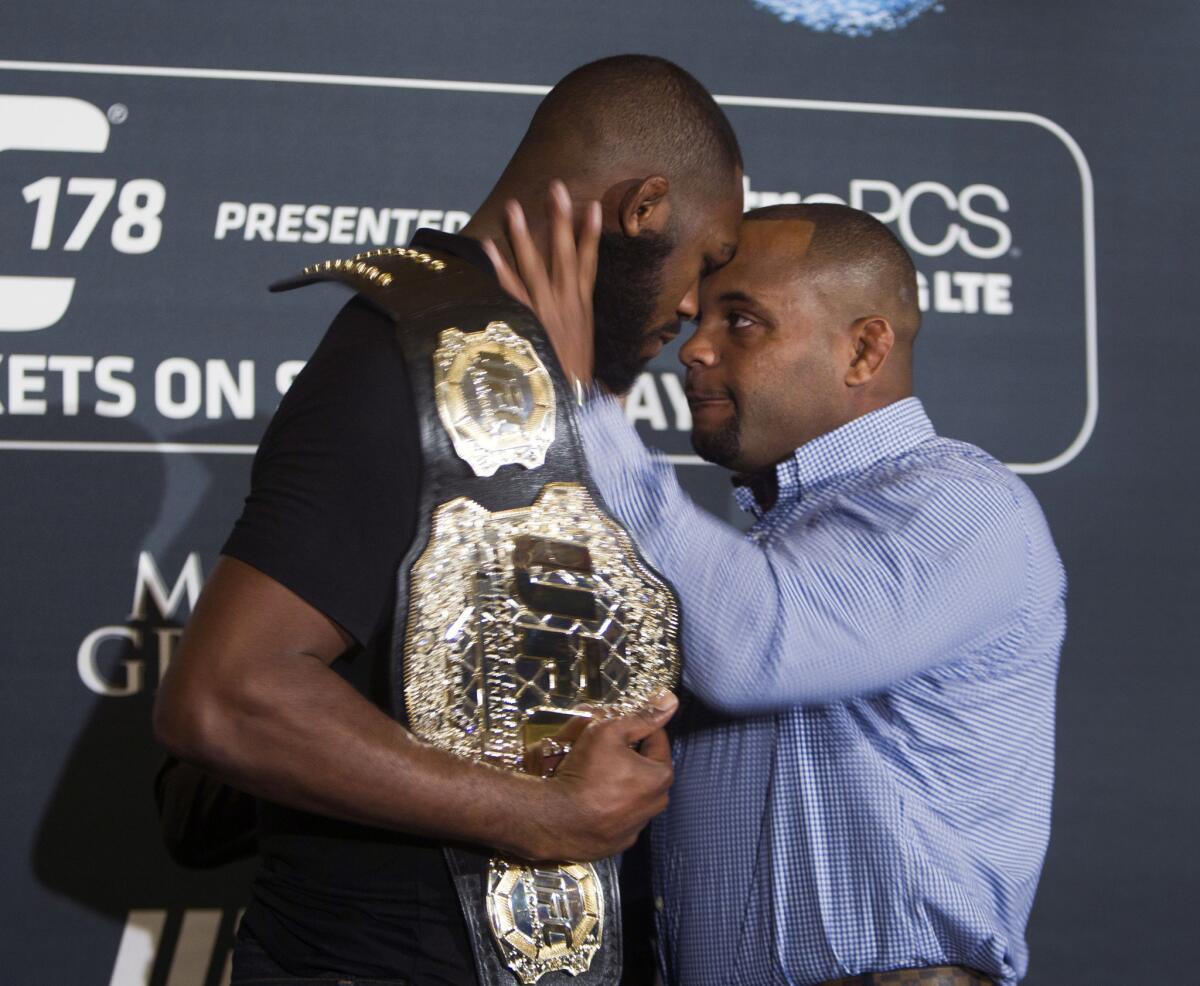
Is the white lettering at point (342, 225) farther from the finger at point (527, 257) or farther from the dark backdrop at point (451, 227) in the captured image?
the finger at point (527, 257)

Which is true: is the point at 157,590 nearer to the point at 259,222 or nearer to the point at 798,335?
the point at 259,222

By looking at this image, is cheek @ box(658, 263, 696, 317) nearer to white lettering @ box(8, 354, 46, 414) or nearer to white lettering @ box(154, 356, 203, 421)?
white lettering @ box(154, 356, 203, 421)

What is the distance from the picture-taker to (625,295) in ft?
5.38

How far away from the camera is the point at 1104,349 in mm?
2730

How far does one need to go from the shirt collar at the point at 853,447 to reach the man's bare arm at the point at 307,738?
75 centimetres

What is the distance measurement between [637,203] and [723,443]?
0.53 m

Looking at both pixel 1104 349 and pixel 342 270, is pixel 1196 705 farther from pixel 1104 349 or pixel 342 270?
pixel 342 270

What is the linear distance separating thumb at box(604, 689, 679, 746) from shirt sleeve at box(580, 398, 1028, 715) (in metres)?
0.17

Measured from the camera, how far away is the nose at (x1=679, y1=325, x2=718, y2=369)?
2020 mm

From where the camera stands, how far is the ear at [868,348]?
1.99m

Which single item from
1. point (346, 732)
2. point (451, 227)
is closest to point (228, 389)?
point (451, 227)

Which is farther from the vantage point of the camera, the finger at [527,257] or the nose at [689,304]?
the nose at [689,304]

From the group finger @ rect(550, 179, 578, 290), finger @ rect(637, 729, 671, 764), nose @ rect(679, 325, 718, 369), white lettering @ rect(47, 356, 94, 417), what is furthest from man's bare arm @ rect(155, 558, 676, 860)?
Answer: white lettering @ rect(47, 356, 94, 417)

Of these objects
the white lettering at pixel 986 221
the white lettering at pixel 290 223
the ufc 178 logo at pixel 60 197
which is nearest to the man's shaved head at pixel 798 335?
the white lettering at pixel 986 221
